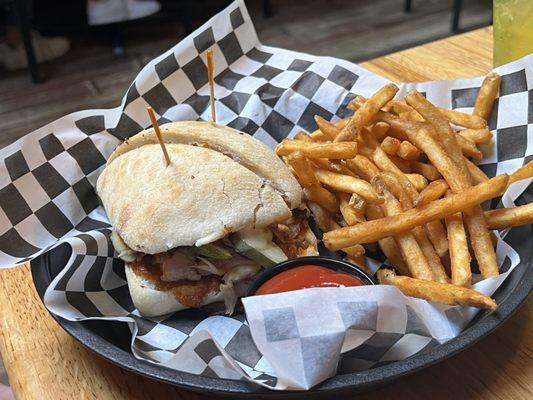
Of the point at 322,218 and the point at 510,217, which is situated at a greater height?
the point at 510,217

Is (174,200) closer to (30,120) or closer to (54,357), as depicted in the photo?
(54,357)

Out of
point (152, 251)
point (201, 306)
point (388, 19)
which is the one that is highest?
point (152, 251)

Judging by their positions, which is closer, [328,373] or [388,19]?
[328,373]

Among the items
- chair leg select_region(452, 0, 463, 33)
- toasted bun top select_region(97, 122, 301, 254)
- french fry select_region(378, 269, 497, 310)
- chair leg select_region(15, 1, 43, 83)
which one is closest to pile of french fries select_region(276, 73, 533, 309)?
french fry select_region(378, 269, 497, 310)

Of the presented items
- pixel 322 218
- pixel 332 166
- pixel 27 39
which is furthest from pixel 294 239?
pixel 27 39

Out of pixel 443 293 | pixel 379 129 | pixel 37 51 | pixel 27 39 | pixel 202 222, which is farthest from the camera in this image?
pixel 37 51

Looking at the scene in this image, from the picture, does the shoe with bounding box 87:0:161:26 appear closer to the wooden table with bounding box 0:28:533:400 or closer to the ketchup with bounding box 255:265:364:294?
A: the wooden table with bounding box 0:28:533:400

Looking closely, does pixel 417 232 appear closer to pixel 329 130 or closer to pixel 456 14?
pixel 329 130

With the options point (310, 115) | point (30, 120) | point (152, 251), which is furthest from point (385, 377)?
point (30, 120)

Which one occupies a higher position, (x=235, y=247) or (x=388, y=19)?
(x=235, y=247)
